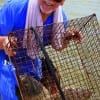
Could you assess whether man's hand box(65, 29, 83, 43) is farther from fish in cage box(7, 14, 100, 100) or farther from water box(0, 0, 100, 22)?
water box(0, 0, 100, 22)

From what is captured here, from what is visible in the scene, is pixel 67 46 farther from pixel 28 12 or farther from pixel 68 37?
pixel 28 12

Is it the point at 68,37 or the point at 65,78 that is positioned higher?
the point at 68,37

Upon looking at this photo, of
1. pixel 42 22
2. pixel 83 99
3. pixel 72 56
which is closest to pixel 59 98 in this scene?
pixel 83 99

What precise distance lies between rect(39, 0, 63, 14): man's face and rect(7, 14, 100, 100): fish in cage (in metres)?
0.13

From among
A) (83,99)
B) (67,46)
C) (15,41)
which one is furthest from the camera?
(67,46)

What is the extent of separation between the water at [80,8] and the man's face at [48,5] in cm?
289

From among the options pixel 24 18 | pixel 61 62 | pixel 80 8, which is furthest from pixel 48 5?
pixel 80 8

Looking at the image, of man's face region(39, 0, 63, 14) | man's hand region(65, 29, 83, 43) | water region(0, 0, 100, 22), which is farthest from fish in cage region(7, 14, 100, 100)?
water region(0, 0, 100, 22)

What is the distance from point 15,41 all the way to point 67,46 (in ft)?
1.52

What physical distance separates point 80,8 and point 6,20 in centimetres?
348

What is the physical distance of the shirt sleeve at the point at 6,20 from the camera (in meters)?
2.71

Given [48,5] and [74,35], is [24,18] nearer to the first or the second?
[48,5]

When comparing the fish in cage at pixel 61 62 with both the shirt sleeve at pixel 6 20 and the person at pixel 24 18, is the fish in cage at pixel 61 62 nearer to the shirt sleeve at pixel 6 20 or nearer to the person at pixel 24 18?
the person at pixel 24 18

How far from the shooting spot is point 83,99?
253 cm
